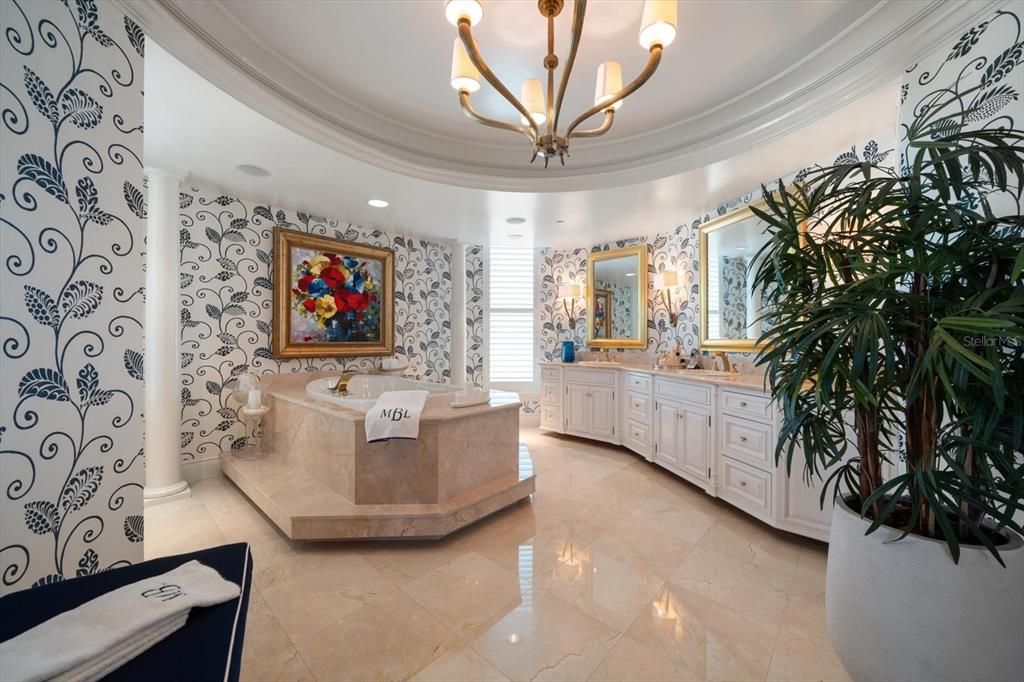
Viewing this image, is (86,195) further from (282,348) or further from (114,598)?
(282,348)

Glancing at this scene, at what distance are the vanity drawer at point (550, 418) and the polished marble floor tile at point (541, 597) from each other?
5.36ft

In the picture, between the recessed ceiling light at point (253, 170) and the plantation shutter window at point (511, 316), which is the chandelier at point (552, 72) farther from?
the plantation shutter window at point (511, 316)

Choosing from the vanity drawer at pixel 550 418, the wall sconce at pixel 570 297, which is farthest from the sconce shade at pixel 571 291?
the vanity drawer at pixel 550 418

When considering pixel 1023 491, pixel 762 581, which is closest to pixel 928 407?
pixel 1023 491

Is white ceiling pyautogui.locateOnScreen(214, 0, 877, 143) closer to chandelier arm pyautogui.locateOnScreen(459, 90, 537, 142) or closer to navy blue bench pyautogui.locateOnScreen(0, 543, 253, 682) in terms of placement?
chandelier arm pyautogui.locateOnScreen(459, 90, 537, 142)

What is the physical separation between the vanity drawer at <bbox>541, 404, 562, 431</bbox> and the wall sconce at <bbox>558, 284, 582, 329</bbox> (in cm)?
104

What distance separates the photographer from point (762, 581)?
1.85m

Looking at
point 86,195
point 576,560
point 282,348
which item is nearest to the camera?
point 86,195

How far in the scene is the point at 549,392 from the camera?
14.4 feet

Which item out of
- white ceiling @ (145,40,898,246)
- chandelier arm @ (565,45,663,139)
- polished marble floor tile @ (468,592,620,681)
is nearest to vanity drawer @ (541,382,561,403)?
white ceiling @ (145,40,898,246)

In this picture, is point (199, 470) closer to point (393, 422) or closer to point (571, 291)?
point (393, 422)

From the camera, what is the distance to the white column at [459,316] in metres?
4.71

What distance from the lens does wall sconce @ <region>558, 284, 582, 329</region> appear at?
Answer: 4543 mm

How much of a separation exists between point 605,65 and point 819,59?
1.22 meters
